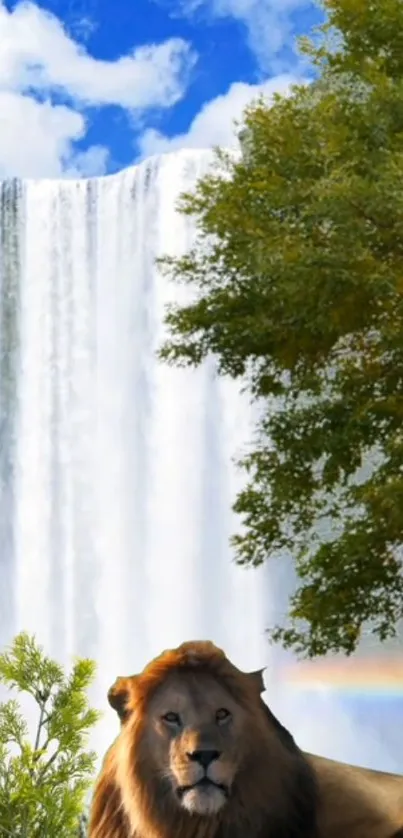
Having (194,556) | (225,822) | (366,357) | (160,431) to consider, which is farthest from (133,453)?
(225,822)

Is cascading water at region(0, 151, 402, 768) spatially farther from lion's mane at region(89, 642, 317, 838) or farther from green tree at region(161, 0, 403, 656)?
lion's mane at region(89, 642, 317, 838)

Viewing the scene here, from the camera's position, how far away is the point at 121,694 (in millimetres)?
3002

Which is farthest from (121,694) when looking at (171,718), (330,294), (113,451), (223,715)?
(113,451)

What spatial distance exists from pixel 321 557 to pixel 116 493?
13.3m

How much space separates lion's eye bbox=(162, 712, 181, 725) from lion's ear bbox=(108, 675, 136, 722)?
122 millimetres

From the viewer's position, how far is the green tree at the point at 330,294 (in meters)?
9.32

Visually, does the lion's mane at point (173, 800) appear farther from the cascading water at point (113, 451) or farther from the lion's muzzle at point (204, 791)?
the cascading water at point (113, 451)

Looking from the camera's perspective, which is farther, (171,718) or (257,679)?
(257,679)

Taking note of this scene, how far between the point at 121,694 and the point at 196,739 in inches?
9.9

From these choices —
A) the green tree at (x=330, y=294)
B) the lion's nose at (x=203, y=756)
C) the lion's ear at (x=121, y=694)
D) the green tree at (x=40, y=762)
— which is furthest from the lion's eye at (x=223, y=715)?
the green tree at (x=330, y=294)

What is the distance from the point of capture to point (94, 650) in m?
22.1

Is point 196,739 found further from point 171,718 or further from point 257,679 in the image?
point 257,679

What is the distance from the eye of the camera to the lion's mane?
9.37 feet

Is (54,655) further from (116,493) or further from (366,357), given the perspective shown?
(366,357)
